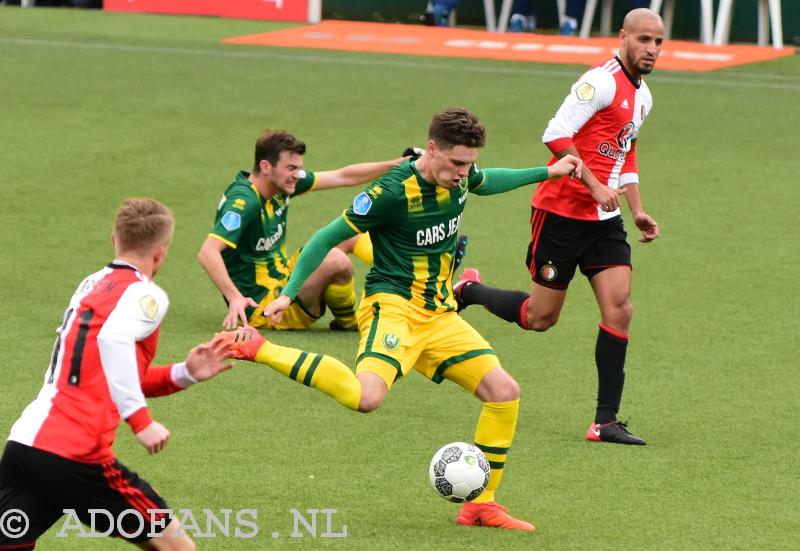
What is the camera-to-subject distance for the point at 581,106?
308 inches

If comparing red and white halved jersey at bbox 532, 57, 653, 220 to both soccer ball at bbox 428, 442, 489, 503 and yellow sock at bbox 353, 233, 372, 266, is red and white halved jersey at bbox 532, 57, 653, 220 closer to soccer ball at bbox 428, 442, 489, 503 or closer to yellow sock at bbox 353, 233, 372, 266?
soccer ball at bbox 428, 442, 489, 503

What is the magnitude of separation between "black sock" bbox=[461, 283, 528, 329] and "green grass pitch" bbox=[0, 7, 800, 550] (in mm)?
358

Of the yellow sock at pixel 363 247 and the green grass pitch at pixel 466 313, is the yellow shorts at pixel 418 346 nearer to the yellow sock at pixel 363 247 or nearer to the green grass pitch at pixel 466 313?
the green grass pitch at pixel 466 313

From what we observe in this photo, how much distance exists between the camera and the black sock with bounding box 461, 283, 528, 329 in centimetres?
881

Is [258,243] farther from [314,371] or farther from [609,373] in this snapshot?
[314,371]

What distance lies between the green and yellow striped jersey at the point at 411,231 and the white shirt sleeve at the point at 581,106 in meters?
1.00

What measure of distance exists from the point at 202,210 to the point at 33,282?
2.61m

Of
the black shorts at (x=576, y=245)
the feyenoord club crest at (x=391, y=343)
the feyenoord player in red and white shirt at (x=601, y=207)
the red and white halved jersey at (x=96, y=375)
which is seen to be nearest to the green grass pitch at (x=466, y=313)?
the feyenoord player in red and white shirt at (x=601, y=207)

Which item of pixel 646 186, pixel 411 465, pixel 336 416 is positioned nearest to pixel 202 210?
pixel 646 186

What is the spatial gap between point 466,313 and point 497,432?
386 cm

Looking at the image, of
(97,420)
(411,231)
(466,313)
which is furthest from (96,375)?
(466,313)

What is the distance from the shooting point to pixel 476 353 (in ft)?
21.9

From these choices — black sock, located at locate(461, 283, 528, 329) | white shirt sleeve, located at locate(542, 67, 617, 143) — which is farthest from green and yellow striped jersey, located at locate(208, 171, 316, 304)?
white shirt sleeve, located at locate(542, 67, 617, 143)

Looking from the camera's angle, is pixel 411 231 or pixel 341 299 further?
pixel 341 299
